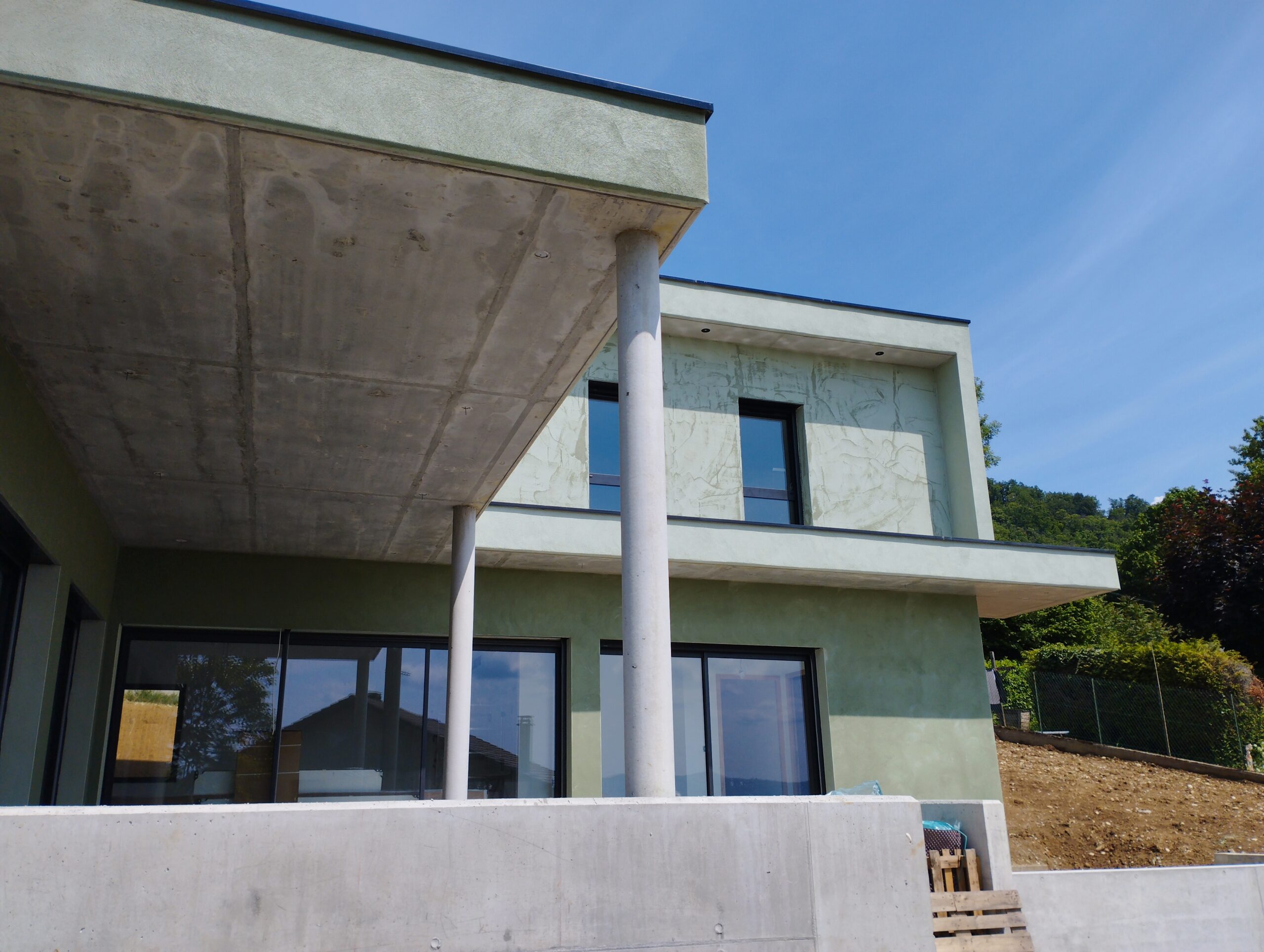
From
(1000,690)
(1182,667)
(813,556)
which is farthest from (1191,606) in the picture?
(813,556)

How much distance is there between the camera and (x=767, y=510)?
37.7ft

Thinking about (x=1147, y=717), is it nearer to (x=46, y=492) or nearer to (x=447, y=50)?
(x=46, y=492)

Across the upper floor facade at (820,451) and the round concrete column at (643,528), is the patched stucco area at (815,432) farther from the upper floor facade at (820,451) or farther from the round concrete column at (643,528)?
the round concrete column at (643,528)

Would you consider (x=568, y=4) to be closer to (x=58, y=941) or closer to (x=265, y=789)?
(x=265, y=789)

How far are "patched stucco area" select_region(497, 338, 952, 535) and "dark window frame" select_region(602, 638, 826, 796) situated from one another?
1.67m

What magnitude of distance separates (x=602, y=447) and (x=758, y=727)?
3.54 metres

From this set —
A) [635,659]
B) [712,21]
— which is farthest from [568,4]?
[635,659]

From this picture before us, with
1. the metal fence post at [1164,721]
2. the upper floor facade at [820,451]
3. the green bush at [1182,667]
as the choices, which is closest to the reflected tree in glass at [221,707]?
the upper floor facade at [820,451]

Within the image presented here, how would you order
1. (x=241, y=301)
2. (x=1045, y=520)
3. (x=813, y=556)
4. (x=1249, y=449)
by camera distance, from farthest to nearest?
(x=1045, y=520), (x=1249, y=449), (x=813, y=556), (x=241, y=301)

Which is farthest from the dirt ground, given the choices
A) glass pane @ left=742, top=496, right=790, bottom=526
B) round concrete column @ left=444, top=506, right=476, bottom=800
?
round concrete column @ left=444, top=506, right=476, bottom=800

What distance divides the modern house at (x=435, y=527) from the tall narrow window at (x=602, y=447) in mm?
56

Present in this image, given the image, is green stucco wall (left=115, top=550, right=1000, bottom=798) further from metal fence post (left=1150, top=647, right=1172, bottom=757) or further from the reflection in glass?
metal fence post (left=1150, top=647, right=1172, bottom=757)

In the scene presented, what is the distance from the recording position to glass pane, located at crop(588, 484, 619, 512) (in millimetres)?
10531

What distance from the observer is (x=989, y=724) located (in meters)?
10.6
